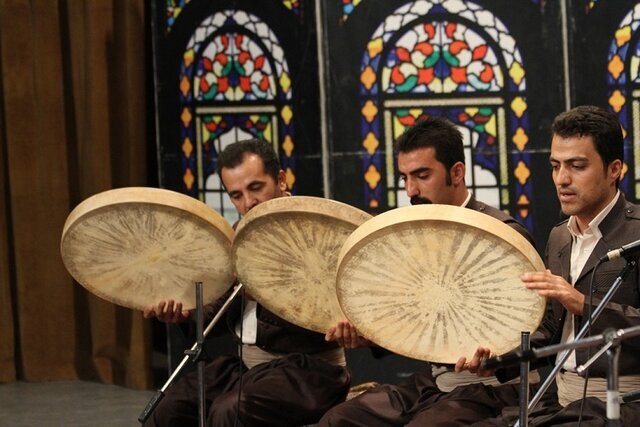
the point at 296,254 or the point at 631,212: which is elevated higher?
the point at 631,212

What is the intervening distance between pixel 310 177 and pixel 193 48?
38.1 inches

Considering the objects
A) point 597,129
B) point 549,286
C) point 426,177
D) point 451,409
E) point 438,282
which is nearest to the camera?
point 549,286

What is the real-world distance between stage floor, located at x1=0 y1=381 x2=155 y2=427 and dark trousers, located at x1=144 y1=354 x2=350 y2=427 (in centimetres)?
124

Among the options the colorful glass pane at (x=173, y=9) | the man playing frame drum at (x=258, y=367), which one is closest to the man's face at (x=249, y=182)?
the man playing frame drum at (x=258, y=367)

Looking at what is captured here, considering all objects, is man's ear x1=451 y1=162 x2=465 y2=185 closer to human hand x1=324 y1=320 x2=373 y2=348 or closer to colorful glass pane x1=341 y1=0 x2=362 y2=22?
human hand x1=324 y1=320 x2=373 y2=348

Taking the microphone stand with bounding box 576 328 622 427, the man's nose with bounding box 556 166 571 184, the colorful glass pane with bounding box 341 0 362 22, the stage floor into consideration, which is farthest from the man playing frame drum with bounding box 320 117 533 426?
the stage floor

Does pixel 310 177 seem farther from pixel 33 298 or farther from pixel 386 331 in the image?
pixel 386 331

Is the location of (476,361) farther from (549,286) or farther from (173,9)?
(173,9)

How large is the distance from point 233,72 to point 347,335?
8.42ft

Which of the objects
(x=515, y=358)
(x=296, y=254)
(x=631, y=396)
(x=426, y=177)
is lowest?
(x=631, y=396)

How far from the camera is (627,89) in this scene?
5.39 metres

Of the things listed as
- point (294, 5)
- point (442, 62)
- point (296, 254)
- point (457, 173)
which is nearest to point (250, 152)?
point (296, 254)

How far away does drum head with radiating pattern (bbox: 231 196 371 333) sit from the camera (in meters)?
3.53

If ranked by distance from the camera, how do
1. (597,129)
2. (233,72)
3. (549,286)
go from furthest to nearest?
1. (233,72)
2. (597,129)
3. (549,286)
